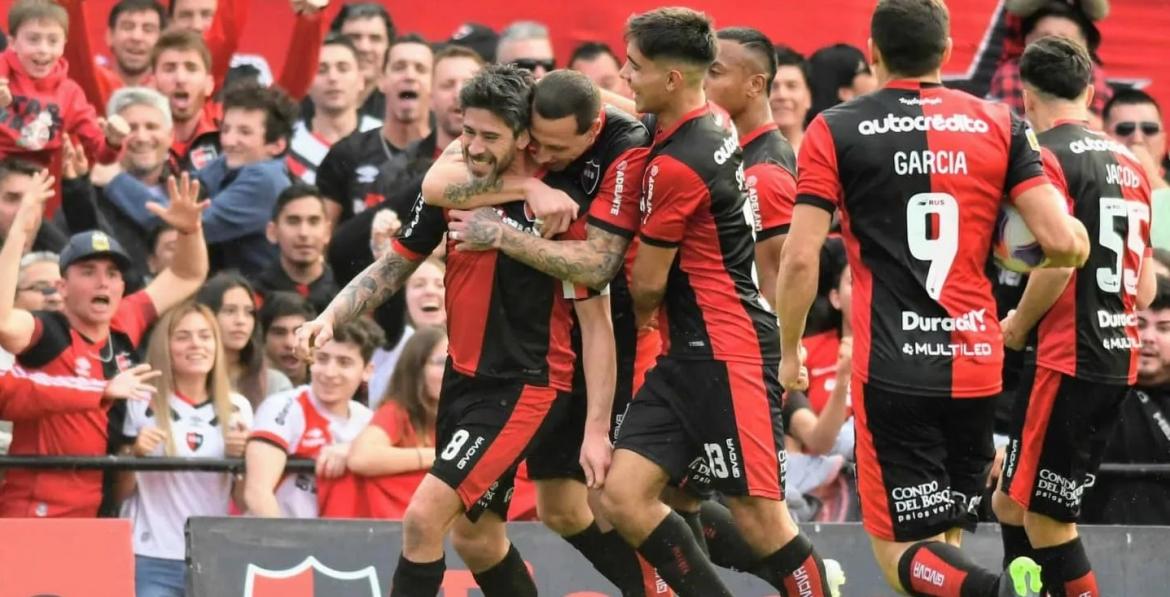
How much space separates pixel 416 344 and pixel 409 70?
101 inches

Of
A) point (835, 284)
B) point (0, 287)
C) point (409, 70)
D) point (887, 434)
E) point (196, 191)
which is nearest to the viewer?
point (887, 434)

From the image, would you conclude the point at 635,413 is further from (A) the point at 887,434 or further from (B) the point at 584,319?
(A) the point at 887,434

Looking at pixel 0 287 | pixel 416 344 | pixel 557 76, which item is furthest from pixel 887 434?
pixel 0 287

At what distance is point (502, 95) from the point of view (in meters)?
7.73

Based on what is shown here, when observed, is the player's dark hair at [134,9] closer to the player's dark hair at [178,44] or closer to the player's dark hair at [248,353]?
the player's dark hair at [178,44]

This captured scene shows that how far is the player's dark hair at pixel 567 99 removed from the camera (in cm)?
774

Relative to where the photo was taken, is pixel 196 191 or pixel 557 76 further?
pixel 196 191

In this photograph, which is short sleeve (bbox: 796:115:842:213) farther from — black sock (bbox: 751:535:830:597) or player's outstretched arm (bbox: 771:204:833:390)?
black sock (bbox: 751:535:830:597)

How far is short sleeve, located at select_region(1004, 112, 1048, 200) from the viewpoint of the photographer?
757cm

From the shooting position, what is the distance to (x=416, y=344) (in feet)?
33.7

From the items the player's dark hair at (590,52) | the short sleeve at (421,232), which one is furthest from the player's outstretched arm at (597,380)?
the player's dark hair at (590,52)

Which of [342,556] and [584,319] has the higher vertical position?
[584,319]

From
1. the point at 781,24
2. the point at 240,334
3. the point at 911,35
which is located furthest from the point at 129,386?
the point at 781,24

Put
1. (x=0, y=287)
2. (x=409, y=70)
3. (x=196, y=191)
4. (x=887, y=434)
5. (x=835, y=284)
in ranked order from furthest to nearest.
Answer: (x=409, y=70) → (x=835, y=284) → (x=196, y=191) → (x=0, y=287) → (x=887, y=434)
